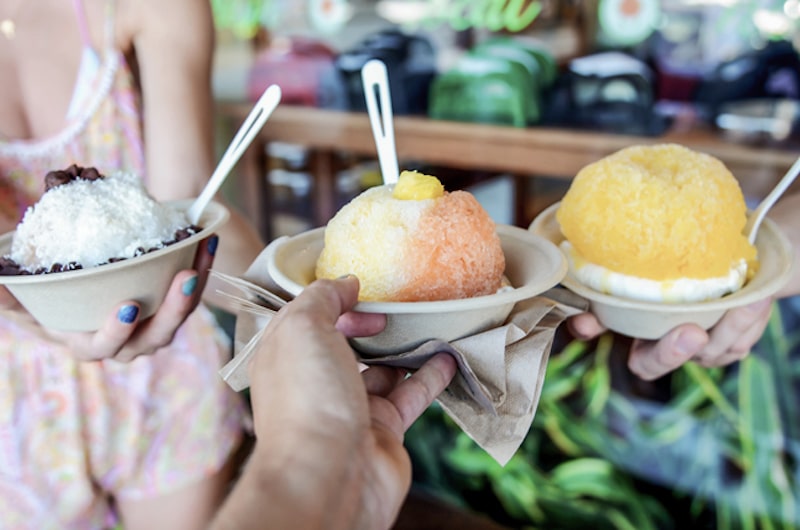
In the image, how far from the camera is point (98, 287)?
879 millimetres

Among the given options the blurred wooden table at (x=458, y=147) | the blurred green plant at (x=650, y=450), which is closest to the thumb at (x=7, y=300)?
the blurred wooden table at (x=458, y=147)

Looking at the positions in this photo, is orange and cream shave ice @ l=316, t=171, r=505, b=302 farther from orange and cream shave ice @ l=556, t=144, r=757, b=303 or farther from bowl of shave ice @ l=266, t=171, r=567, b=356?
orange and cream shave ice @ l=556, t=144, r=757, b=303

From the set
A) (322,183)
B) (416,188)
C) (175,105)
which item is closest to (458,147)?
(322,183)

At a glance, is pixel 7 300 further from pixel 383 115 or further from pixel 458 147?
pixel 458 147

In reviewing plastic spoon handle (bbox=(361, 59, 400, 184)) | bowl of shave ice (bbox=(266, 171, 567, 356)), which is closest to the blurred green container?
plastic spoon handle (bbox=(361, 59, 400, 184))

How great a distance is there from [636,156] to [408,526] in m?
1.65

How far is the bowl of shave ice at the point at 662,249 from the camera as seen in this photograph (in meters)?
0.91

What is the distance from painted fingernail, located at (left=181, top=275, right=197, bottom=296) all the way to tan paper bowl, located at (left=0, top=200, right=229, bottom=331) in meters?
0.02

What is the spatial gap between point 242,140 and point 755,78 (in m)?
1.69

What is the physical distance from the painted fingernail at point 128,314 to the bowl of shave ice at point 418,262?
0.24 m

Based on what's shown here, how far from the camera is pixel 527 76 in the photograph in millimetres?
2172

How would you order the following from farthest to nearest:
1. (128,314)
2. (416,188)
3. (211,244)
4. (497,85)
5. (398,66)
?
(398,66)
(497,85)
(211,244)
(128,314)
(416,188)

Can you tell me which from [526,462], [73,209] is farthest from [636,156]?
[526,462]

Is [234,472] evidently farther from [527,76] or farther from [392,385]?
[527,76]
